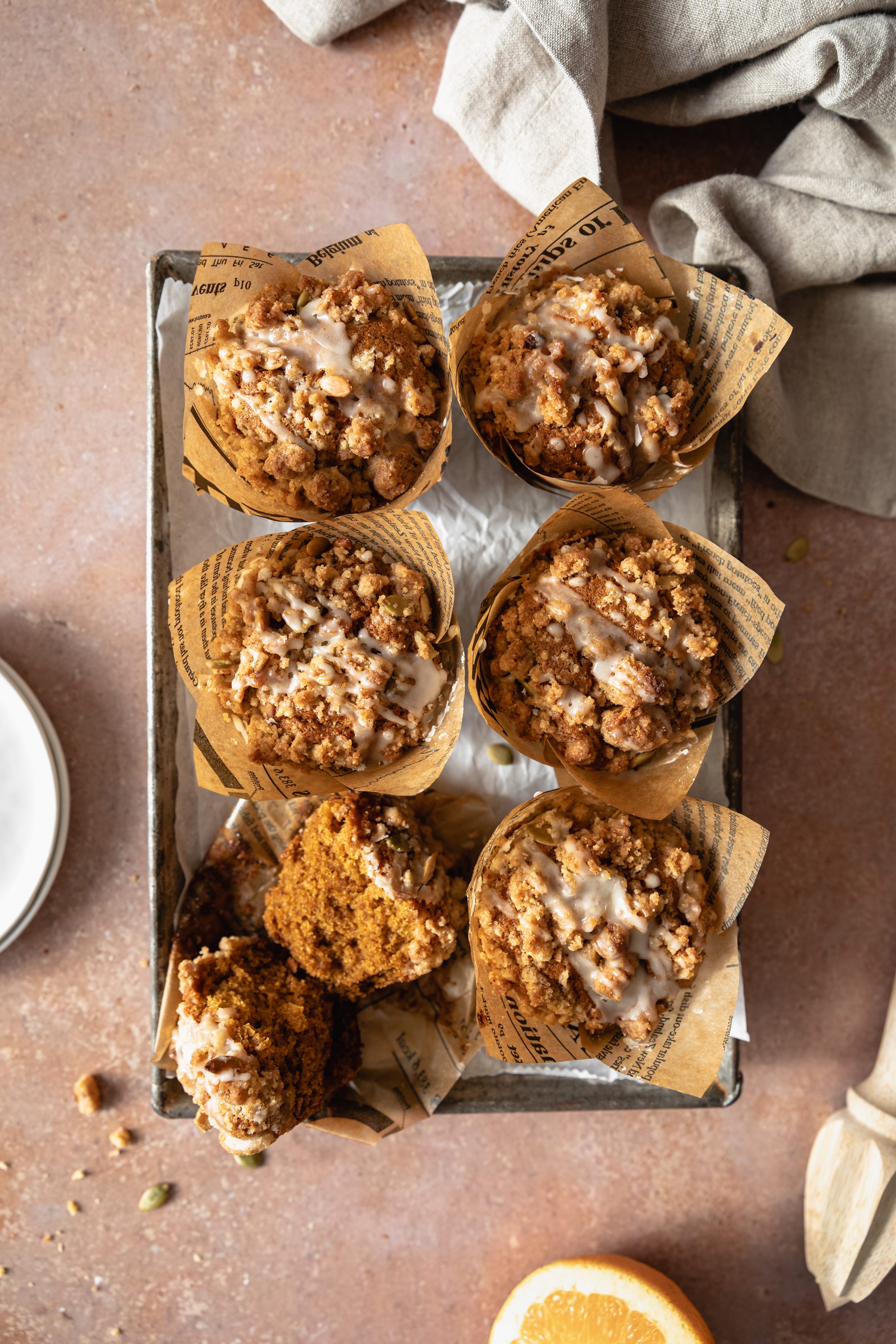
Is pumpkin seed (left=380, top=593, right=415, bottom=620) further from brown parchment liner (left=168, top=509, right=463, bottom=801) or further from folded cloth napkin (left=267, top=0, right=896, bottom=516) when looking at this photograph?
folded cloth napkin (left=267, top=0, right=896, bottom=516)

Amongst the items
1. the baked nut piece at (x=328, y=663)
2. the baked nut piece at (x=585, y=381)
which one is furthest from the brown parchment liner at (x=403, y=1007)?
the baked nut piece at (x=585, y=381)

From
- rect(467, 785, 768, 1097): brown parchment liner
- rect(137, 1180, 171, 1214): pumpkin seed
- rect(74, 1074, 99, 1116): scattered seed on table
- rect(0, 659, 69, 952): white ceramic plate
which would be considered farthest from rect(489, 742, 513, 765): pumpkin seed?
rect(137, 1180, 171, 1214): pumpkin seed

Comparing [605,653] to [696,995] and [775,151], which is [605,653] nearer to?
[696,995]

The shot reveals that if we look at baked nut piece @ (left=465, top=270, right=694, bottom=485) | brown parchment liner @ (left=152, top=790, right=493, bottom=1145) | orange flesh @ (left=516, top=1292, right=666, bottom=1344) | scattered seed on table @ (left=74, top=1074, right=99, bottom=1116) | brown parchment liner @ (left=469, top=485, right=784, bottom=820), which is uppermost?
baked nut piece @ (left=465, top=270, right=694, bottom=485)

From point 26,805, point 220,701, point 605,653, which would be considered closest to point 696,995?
point 605,653

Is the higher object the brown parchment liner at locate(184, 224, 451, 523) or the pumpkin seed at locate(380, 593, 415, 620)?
the brown parchment liner at locate(184, 224, 451, 523)

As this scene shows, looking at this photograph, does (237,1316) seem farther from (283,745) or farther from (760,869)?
(760,869)

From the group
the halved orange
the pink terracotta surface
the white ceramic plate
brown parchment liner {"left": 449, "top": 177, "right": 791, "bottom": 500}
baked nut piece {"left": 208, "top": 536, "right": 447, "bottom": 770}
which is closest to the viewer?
baked nut piece {"left": 208, "top": 536, "right": 447, "bottom": 770}
